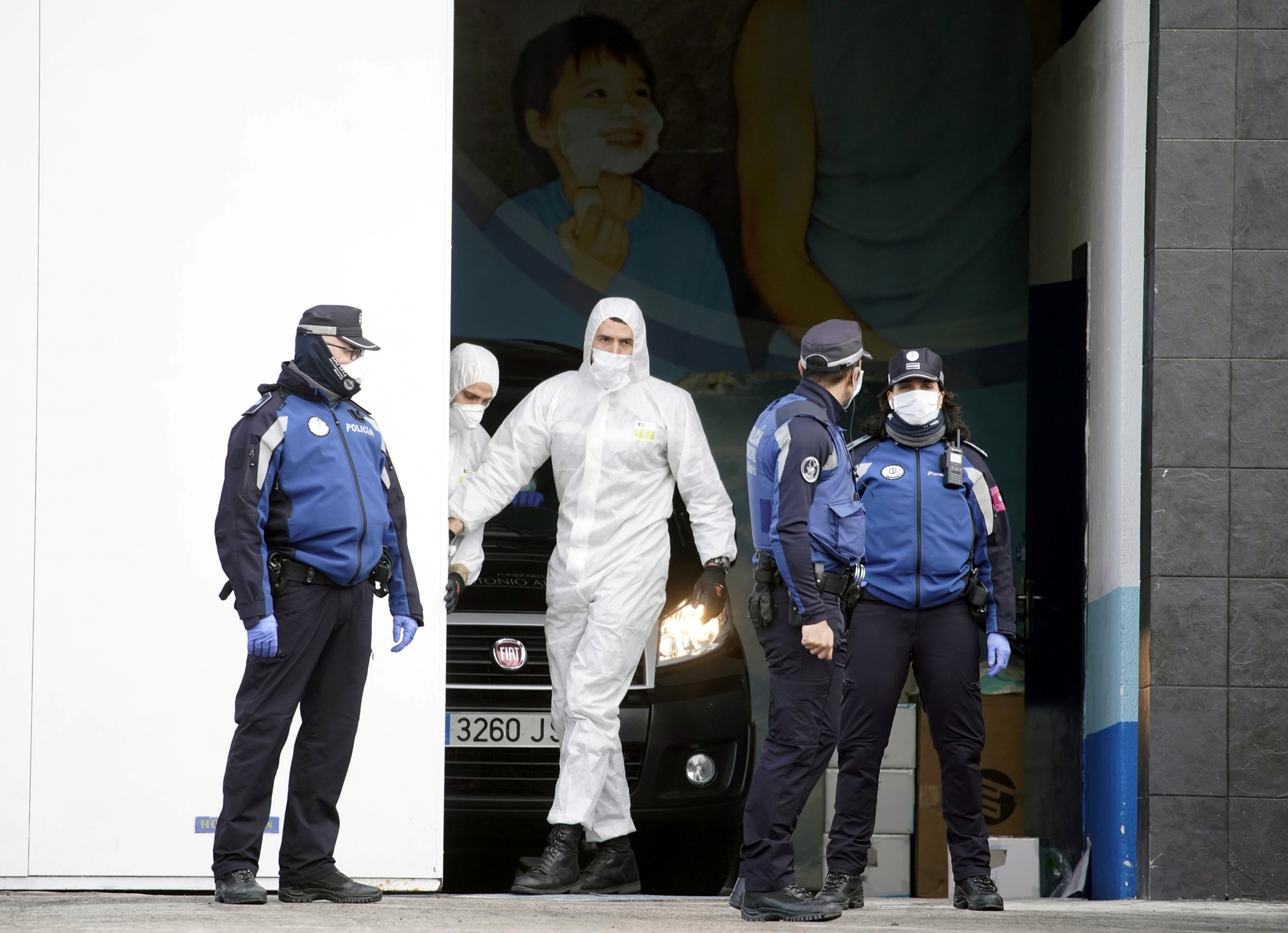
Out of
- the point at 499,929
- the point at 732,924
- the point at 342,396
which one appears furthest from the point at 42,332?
the point at 732,924

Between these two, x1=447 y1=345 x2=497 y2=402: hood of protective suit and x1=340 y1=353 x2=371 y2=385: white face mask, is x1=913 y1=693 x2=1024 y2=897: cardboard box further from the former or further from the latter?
x1=340 y1=353 x2=371 y2=385: white face mask

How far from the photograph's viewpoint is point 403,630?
19.2 ft

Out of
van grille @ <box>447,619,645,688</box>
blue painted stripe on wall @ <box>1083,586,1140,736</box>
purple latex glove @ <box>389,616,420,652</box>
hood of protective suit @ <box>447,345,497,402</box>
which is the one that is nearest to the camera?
purple latex glove @ <box>389,616,420,652</box>

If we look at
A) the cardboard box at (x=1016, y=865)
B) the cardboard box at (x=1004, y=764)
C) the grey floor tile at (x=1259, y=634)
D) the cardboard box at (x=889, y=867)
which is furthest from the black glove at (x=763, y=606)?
the cardboard box at (x=1004, y=764)

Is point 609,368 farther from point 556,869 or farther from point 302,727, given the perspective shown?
point 302,727

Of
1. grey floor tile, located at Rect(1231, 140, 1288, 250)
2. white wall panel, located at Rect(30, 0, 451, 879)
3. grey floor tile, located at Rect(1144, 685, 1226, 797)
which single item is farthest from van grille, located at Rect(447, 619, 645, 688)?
grey floor tile, located at Rect(1231, 140, 1288, 250)

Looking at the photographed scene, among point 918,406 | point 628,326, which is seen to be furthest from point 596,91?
point 918,406

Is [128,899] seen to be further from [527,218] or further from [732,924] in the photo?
[527,218]

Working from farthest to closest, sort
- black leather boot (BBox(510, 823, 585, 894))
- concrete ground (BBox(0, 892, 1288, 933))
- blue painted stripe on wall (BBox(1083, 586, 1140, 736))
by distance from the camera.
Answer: blue painted stripe on wall (BBox(1083, 586, 1140, 736)) → black leather boot (BBox(510, 823, 585, 894)) → concrete ground (BBox(0, 892, 1288, 933))

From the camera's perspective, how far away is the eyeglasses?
5.68 m

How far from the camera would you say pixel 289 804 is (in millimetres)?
5637

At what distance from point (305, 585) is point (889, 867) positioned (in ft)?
12.7

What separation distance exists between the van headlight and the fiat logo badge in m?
0.57

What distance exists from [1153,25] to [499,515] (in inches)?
140
